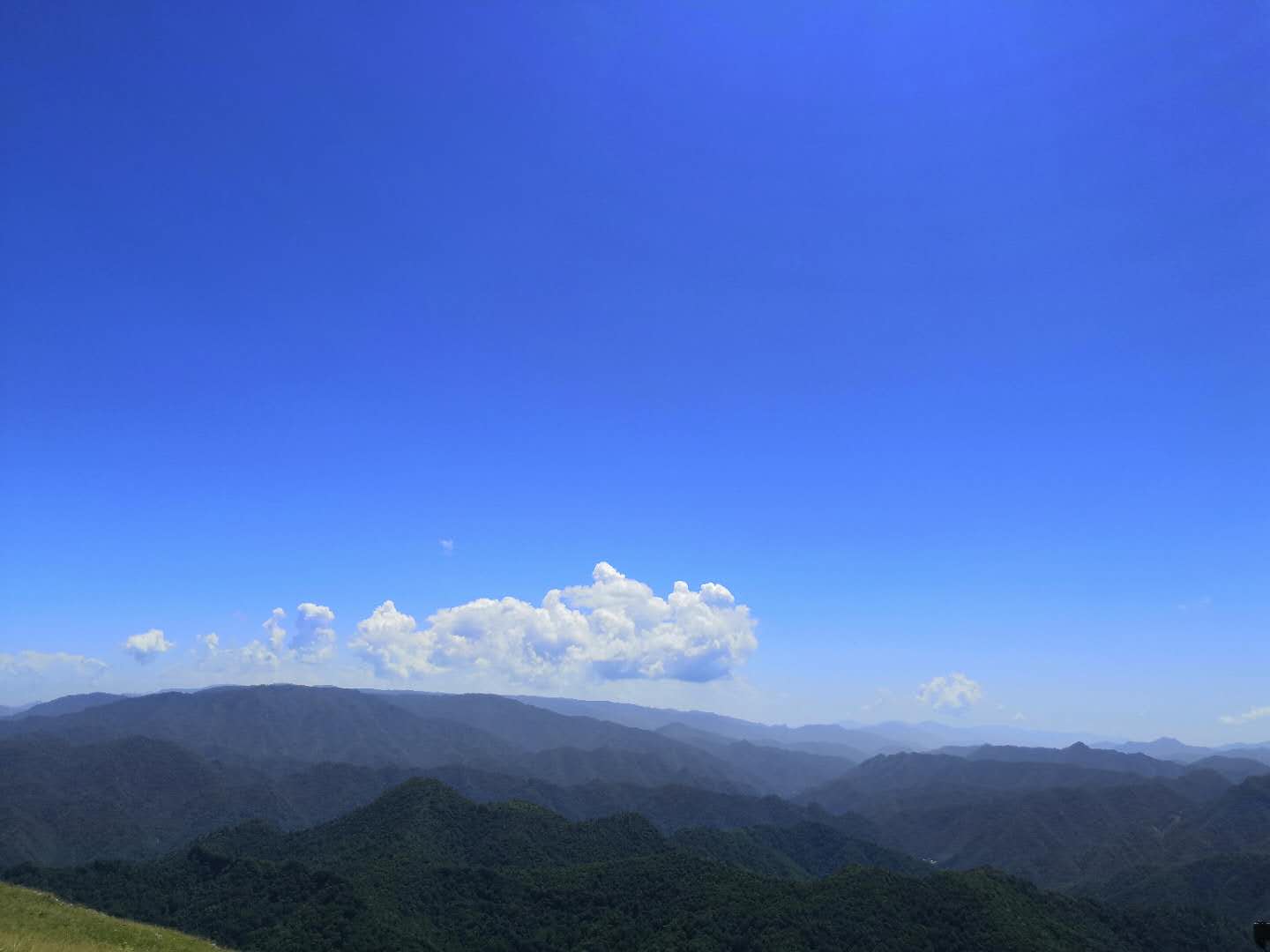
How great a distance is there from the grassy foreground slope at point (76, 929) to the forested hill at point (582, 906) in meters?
54.0

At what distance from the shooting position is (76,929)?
58906mm

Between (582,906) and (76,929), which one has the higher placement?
(76,929)

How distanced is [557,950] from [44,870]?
410 ft

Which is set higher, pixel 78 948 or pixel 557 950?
pixel 78 948

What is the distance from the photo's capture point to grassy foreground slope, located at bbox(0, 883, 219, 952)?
50369 mm

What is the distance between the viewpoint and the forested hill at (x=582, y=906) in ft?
387

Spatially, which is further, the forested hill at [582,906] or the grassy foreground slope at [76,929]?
the forested hill at [582,906]

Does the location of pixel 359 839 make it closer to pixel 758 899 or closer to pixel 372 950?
pixel 372 950

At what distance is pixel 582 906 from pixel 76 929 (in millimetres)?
96294

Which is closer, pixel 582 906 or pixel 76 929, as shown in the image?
pixel 76 929

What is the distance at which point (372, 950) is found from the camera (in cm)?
11031

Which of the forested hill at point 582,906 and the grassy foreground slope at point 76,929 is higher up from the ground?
the grassy foreground slope at point 76,929

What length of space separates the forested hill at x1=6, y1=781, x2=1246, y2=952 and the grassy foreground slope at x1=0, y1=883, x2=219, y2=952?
2127 inches

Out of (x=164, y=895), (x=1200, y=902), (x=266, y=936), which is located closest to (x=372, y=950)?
(x=266, y=936)
